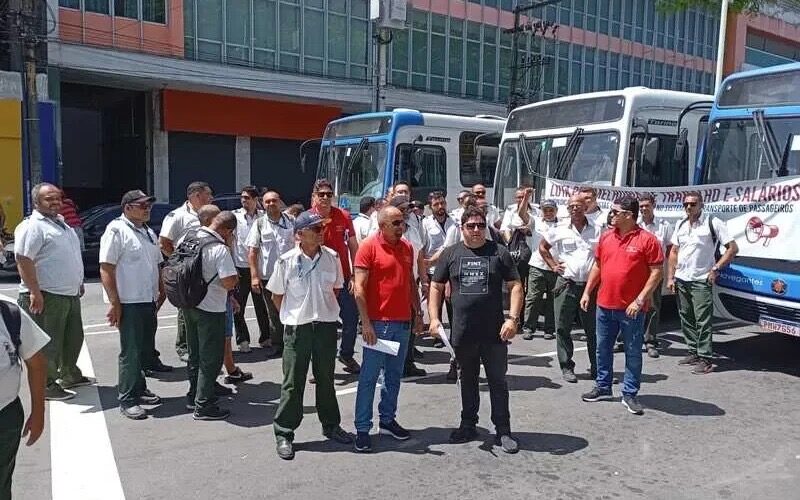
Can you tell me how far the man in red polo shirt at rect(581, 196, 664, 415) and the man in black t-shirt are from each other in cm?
133

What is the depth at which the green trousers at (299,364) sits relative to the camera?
5.03 meters

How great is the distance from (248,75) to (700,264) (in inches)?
775

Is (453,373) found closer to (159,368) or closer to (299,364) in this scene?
(299,364)

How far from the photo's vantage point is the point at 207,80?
2328 centimetres

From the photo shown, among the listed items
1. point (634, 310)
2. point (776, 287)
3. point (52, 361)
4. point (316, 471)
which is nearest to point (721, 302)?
point (776, 287)

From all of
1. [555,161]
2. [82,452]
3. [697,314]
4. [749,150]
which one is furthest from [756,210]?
[82,452]

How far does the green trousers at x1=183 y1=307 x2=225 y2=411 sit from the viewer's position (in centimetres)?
557

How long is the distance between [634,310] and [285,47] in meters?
21.6

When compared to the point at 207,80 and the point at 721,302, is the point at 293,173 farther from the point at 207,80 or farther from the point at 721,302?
the point at 721,302

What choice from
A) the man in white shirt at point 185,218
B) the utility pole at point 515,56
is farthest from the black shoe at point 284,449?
the utility pole at point 515,56

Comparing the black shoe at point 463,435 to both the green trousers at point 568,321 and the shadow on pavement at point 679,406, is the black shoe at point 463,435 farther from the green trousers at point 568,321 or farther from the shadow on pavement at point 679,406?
the green trousers at point 568,321

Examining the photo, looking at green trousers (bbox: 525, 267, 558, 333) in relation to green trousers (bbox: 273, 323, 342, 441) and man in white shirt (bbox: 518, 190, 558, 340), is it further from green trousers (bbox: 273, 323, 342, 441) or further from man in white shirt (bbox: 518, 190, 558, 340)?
green trousers (bbox: 273, 323, 342, 441)

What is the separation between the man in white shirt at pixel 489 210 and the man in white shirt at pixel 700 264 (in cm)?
213

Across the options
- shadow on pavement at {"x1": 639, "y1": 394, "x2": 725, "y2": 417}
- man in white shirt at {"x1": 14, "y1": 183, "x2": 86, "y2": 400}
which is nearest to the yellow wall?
man in white shirt at {"x1": 14, "y1": 183, "x2": 86, "y2": 400}
